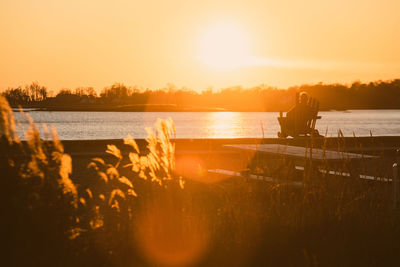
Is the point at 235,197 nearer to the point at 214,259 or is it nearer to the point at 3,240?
the point at 214,259

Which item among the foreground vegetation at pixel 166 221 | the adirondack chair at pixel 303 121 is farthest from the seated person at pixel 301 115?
the foreground vegetation at pixel 166 221

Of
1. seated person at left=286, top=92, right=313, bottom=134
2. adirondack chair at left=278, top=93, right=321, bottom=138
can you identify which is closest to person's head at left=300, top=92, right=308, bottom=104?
seated person at left=286, top=92, right=313, bottom=134

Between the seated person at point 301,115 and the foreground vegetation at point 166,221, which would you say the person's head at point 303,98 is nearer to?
the seated person at point 301,115

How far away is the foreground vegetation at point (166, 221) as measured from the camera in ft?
13.6

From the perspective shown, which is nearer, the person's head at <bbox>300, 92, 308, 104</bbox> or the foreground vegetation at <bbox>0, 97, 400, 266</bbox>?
the foreground vegetation at <bbox>0, 97, 400, 266</bbox>

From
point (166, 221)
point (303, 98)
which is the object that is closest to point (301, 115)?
point (303, 98)

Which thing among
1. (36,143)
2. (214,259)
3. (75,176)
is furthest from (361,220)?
(75,176)

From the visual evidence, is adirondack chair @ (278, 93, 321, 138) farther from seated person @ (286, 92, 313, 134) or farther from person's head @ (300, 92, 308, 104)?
person's head @ (300, 92, 308, 104)

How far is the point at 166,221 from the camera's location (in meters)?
4.91

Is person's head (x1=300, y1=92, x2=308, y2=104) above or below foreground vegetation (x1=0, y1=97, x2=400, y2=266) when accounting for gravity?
above

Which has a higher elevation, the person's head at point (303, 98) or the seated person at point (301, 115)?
the person's head at point (303, 98)

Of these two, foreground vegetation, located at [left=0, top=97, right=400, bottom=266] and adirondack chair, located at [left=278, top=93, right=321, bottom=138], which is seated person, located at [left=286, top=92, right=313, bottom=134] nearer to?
adirondack chair, located at [left=278, top=93, right=321, bottom=138]

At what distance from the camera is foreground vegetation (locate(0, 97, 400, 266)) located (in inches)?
163

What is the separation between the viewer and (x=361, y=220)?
5.81m
